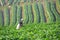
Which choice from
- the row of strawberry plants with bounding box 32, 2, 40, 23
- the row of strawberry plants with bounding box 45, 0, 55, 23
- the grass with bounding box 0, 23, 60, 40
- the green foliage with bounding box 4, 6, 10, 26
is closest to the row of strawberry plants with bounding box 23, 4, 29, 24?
the row of strawberry plants with bounding box 32, 2, 40, 23

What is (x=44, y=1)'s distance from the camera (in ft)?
89.7

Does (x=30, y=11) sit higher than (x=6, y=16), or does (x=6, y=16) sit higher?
(x=30, y=11)

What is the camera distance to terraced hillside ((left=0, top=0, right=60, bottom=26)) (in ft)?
78.4

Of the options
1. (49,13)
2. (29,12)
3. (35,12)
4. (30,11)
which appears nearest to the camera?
(49,13)

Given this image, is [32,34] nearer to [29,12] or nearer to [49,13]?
[49,13]

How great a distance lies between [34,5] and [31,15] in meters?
2.22

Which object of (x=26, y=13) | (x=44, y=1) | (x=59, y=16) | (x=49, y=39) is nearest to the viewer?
(x=49, y=39)

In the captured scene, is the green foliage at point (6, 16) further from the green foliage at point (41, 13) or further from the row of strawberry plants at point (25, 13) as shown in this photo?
the green foliage at point (41, 13)

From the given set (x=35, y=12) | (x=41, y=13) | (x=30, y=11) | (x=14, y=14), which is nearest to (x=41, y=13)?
(x=41, y=13)

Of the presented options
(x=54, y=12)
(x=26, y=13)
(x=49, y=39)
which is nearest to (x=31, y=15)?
(x=26, y=13)

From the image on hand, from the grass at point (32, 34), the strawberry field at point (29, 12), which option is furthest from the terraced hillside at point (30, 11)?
the grass at point (32, 34)

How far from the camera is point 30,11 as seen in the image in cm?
2559

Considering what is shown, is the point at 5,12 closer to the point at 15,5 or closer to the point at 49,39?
the point at 15,5

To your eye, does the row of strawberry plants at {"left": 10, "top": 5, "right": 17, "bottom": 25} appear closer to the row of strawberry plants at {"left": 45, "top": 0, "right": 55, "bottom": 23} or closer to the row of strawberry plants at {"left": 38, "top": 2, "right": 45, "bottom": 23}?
the row of strawberry plants at {"left": 38, "top": 2, "right": 45, "bottom": 23}
